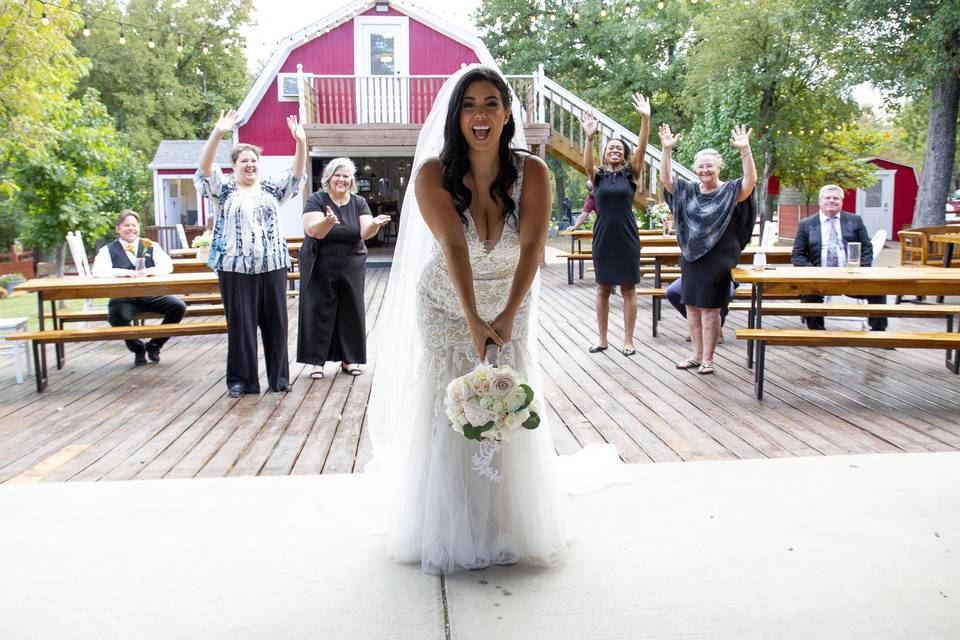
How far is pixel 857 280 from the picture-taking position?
595 centimetres

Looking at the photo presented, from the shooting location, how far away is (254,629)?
8.78ft

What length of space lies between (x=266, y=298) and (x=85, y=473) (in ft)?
6.60

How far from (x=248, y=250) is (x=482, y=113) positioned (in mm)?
3246

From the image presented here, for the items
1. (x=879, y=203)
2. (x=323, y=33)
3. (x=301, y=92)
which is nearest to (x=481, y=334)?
(x=301, y=92)

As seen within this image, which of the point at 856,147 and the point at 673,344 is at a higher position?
the point at 856,147

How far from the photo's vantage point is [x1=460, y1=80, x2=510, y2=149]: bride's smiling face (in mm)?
3047

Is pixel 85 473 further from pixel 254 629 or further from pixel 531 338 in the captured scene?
pixel 531 338

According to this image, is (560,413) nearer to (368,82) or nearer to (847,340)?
(847,340)

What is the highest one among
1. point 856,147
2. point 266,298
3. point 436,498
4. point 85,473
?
point 856,147

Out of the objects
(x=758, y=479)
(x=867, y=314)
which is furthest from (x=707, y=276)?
(x=758, y=479)

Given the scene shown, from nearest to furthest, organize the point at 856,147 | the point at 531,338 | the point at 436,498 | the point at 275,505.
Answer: the point at 436,498, the point at 531,338, the point at 275,505, the point at 856,147

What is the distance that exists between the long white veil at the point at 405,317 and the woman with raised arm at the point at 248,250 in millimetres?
2304

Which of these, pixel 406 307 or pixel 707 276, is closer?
pixel 406 307

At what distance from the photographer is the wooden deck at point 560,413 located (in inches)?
181
